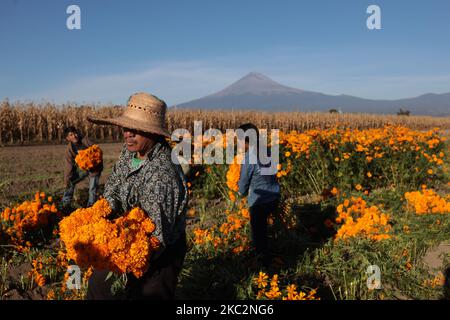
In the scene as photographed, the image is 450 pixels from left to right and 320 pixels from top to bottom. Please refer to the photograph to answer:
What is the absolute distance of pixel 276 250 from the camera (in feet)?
16.3

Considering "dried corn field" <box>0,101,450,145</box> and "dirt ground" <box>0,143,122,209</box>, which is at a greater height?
"dried corn field" <box>0,101,450,145</box>

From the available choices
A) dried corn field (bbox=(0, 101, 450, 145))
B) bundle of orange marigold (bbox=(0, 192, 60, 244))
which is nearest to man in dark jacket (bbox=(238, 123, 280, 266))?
bundle of orange marigold (bbox=(0, 192, 60, 244))

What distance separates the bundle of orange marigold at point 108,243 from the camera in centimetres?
236

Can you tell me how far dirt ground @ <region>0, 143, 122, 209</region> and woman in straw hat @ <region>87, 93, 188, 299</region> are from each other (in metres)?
3.72

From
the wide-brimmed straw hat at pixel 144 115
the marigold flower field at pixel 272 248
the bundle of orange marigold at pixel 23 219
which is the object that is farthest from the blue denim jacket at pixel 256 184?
the bundle of orange marigold at pixel 23 219

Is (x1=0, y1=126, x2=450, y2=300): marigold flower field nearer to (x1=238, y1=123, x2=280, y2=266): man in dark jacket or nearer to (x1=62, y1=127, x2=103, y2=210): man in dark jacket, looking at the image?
(x1=238, y1=123, x2=280, y2=266): man in dark jacket

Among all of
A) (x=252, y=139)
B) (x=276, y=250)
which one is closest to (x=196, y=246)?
(x=276, y=250)

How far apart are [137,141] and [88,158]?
4.55 meters

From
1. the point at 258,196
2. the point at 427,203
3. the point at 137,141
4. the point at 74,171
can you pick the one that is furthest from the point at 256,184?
the point at 74,171

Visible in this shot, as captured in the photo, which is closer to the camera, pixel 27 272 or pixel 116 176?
pixel 116 176

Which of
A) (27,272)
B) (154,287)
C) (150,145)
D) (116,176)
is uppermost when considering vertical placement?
(150,145)

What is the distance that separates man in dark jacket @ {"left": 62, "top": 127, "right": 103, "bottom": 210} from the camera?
7.18 m
